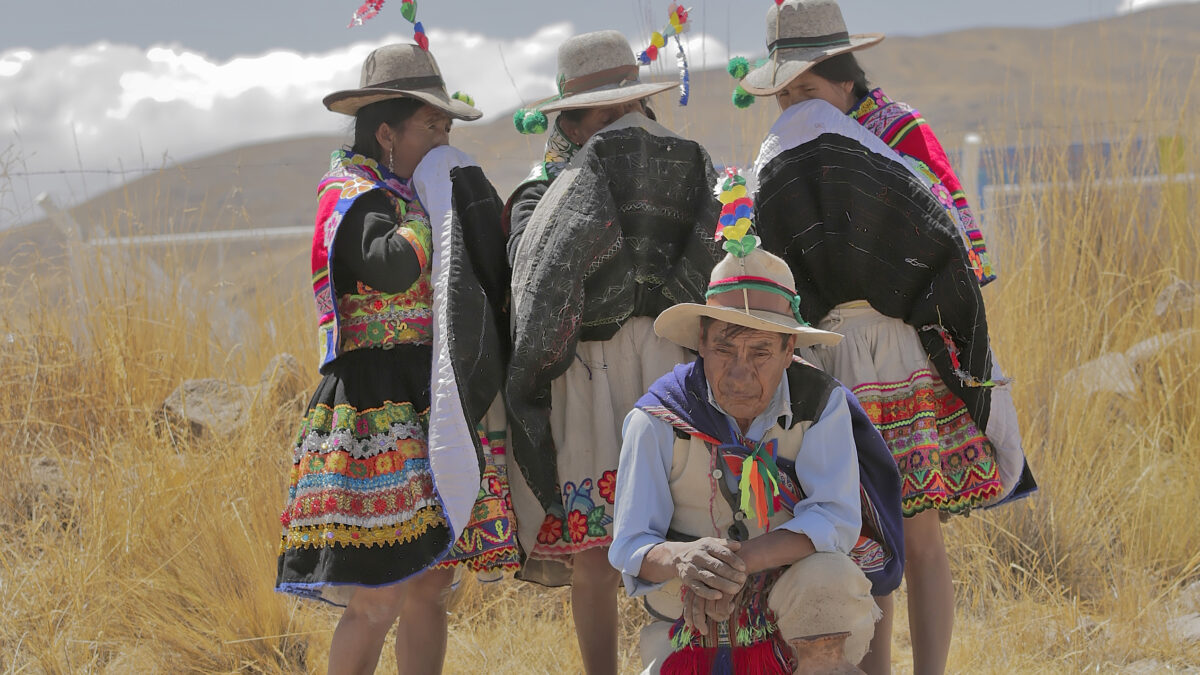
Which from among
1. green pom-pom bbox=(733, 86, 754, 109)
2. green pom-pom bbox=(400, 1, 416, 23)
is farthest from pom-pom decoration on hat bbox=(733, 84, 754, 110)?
green pom-pom bbox=(400, 1, 416, 23)

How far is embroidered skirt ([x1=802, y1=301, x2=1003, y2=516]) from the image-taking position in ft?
9.62

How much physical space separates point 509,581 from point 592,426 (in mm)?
1729

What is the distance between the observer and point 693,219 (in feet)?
9.87

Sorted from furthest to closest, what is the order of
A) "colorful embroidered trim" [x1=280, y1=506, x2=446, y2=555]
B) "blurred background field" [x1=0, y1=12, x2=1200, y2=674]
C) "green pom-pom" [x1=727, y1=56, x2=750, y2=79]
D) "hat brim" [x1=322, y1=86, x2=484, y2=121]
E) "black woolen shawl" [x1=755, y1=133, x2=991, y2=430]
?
"blurred background field" [x1=0, y1=12, x2=1200, y2=674], "green pom-pom" [x1=727, y1=56, x2=750, y2=79], "hat brim" [x1=322, y1=86, x2=484, y2=121], "black woolen shawl" [x1=755, y1=133, x2=991, y2=430], "colorful embroidered trim" [x1=280, y1=506, x2=446, y2=555]

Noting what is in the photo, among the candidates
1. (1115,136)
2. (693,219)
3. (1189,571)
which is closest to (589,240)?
(693,219)

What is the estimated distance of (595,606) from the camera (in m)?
3.06

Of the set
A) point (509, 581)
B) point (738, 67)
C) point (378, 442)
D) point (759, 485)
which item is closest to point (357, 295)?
point (378, 442)

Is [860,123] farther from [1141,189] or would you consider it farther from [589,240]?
[1141,189]

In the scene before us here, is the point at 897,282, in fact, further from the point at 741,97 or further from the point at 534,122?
the point at 534,122

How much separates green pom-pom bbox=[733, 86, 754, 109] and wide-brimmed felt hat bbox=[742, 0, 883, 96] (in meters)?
0.05

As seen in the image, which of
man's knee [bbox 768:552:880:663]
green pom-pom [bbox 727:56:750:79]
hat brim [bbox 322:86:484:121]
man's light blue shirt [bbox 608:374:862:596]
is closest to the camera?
man's knee [bbox 768:552:880:663]

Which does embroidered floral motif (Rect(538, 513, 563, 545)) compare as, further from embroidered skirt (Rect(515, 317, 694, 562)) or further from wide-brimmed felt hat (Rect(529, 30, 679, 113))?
wide-brimmed felt hat (Rect(529, 30, 679, 113))

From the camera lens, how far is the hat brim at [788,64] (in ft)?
9.78

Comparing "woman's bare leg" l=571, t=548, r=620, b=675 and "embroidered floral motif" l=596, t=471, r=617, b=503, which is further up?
"embroidered floral motif" l=596, t=471, r=617, b=503
